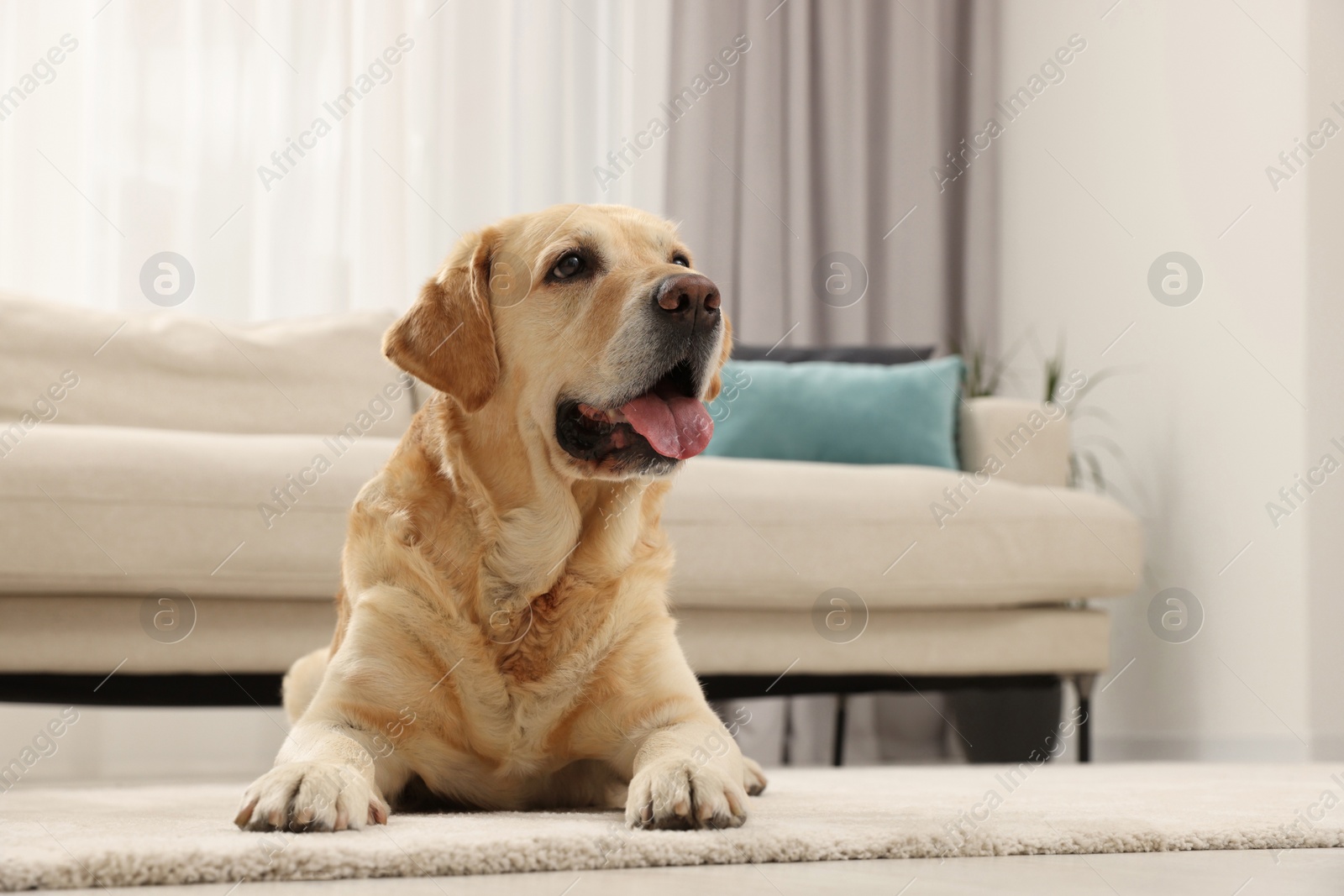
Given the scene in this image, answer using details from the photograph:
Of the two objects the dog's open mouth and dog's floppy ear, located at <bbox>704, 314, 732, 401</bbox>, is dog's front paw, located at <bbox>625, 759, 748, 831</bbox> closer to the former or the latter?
the dog's open mouth

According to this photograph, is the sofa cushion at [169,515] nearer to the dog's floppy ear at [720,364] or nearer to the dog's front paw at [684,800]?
the dog's floppy ear at [720,364]

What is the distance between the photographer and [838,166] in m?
4.73

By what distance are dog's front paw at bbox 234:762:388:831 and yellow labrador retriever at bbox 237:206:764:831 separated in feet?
0.32

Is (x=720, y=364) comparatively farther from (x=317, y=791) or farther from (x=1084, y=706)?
(x=1084, y=706)

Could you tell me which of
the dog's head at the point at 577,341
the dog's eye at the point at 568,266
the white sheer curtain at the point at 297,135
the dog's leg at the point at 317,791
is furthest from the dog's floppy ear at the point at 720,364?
the white sheer curtain at the point at 297,135

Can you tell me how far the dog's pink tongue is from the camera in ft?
4.91

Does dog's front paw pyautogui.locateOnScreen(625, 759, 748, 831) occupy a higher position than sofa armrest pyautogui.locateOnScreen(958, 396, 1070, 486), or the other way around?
sofa armrest pyautogui.locateOnScreen(958, 396, 1070, 486)

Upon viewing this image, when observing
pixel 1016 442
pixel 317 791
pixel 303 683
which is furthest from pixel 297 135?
pixel 317 791

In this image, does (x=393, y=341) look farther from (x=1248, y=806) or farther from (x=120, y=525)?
(x=1248, y=806)

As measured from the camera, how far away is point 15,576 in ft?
6.86

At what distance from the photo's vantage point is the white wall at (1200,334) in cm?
287

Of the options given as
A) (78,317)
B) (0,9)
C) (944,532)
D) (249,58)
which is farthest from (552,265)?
(0,9)

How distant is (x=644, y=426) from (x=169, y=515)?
1.18 m

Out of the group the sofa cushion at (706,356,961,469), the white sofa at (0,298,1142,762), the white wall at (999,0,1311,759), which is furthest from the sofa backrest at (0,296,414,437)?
the white wall at (999,0,1311,759)
